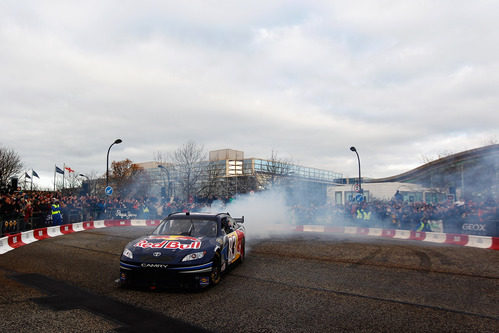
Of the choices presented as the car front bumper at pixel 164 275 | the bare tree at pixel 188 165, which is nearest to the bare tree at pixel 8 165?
the bare tree at pixel 188 165

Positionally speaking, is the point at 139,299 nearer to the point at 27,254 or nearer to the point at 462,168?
the point at 27,254

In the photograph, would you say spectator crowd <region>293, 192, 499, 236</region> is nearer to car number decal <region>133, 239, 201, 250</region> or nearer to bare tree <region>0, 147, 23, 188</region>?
car number decal <region>133, 239, 201, 250</region>

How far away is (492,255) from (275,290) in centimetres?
884

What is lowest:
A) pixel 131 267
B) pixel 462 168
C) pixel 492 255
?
pixel 492 255

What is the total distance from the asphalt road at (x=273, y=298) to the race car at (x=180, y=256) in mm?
254

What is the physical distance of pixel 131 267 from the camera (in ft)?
21.3

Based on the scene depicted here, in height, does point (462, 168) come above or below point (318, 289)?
above

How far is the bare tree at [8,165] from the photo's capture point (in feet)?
146

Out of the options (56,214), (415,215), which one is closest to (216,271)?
(415,215)

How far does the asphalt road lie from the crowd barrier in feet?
13.3

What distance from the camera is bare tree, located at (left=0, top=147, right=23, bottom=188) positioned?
4450 centimetres

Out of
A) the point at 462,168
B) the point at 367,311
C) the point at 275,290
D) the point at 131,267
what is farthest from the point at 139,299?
the point at 462,168

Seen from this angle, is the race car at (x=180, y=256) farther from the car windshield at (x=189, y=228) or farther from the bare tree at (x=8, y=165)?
the bare tree at (x=8, y=165)

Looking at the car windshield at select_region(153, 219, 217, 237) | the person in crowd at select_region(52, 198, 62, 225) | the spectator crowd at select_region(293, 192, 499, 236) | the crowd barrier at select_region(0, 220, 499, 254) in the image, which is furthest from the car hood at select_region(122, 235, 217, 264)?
the person in crowd at select_region(52, 198, 62, 225)
